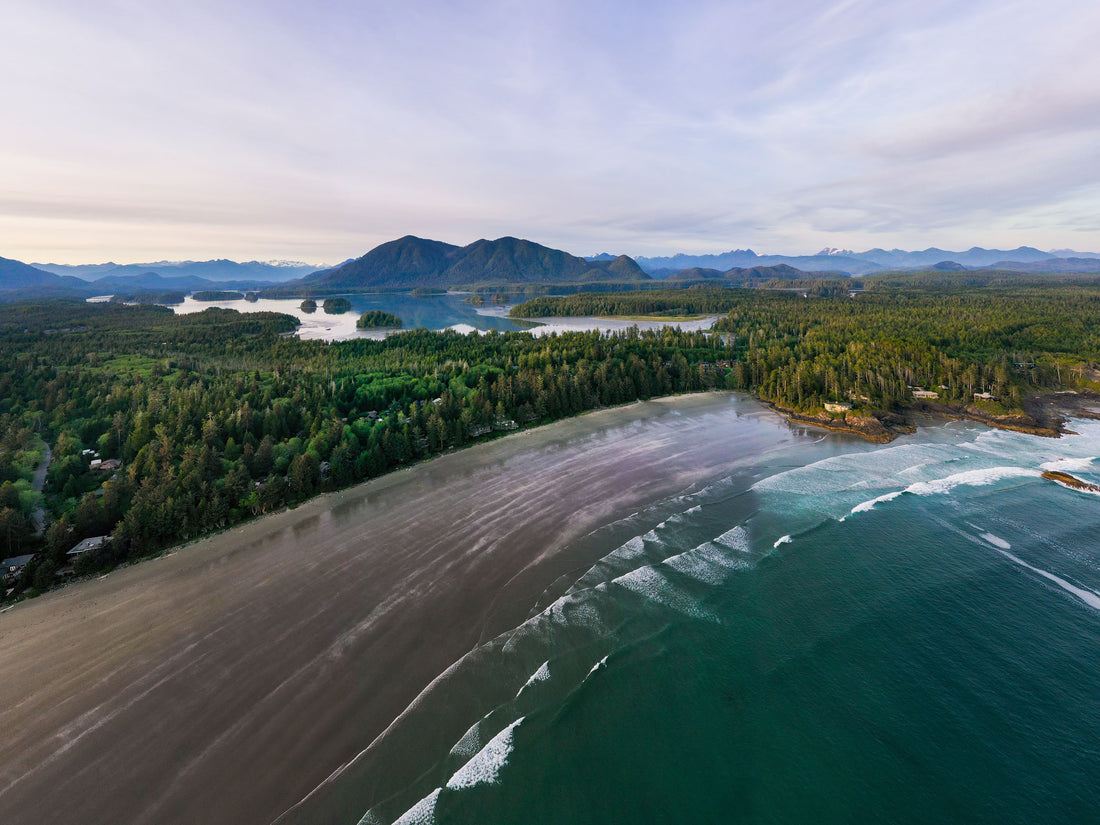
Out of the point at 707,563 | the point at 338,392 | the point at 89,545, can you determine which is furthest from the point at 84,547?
the point at 707,563

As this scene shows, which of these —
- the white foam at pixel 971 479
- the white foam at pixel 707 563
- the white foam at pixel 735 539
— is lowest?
the white foam at pixel 707 563

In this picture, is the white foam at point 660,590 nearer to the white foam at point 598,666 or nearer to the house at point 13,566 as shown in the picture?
the white foam at point 598,666

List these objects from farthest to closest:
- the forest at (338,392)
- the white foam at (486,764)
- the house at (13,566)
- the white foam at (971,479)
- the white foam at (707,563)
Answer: the white foam at (971,479)
the forest at (338,392)
the house at (13,566)
the white foam at (707,563)
the white foam at (486,764)

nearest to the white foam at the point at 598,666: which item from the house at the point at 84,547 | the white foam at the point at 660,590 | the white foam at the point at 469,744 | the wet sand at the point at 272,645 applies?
the wet sand at the point at 272,645

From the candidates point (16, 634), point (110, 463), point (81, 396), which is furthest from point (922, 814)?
point (81, 396)

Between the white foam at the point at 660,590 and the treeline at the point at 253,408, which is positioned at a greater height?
the treeline at the point at 253,408

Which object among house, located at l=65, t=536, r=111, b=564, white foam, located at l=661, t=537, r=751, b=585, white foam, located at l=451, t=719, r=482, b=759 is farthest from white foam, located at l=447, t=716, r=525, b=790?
house, located at l=65, t=536, r=111, b=564
